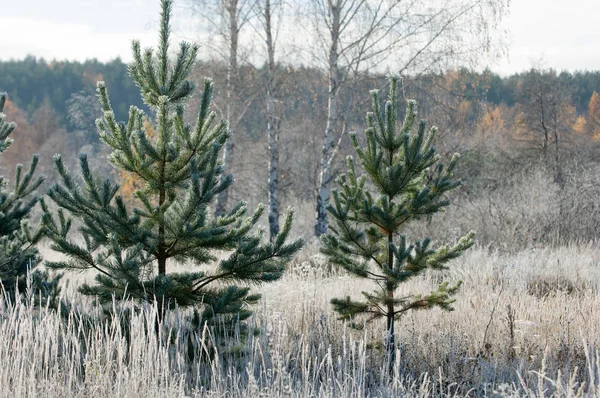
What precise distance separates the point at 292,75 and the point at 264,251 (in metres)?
10.9

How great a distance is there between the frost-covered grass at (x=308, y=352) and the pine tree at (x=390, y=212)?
0.40 meters

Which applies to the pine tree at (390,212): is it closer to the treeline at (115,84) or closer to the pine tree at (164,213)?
the pine tree at (164,213)

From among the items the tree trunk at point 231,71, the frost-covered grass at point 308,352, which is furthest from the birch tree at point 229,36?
the frost-covered grass at point 308,352

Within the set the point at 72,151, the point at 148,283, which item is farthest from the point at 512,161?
the point at 72,151

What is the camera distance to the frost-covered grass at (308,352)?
347 cm

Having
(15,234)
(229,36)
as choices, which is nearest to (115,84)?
(229,36)

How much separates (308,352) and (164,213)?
1471 millimetres

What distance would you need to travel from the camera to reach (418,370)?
4949 mm

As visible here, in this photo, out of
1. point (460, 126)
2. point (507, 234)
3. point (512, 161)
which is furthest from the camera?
point (512, 161)

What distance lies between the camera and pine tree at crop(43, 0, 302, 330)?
4.23 metres

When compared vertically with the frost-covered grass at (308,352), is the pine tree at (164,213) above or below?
above

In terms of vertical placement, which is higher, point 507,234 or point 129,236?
point 129,236

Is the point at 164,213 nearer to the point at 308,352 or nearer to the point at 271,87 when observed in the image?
the point at 308,352

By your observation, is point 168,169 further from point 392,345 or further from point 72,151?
point 72,151
